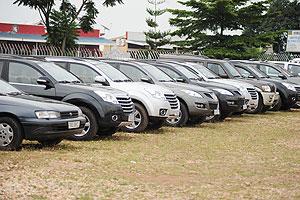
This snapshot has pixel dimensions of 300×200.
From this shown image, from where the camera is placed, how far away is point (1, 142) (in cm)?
972

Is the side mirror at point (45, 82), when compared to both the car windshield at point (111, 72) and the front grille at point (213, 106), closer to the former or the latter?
the car windshield at point (111, 72)

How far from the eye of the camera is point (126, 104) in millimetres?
12180

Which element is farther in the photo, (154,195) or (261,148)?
(261,148)

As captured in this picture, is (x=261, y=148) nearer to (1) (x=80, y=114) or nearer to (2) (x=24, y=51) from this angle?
(1) (x=80, y=114)

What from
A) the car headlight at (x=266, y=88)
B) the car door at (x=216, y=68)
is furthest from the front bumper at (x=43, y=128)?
the car headlight at (x=266, y=88)

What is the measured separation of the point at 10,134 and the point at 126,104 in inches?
123

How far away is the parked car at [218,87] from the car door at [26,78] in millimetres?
5429

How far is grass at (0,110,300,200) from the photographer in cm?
721

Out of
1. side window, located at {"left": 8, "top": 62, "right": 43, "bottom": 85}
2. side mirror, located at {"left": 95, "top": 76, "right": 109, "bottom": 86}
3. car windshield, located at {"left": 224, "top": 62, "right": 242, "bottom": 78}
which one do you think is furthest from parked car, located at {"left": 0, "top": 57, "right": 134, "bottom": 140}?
car windshield, located at {"left": 224, "top": 62, "right": 242, "bottom": 78}

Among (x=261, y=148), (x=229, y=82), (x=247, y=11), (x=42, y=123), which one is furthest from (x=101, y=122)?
(x=247, y=11)

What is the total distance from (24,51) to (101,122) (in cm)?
1204

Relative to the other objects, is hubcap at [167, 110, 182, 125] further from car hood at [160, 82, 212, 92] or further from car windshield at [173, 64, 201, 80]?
car windshield at [173, 64, 201, 80]

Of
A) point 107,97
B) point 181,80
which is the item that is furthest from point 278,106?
point 107,97

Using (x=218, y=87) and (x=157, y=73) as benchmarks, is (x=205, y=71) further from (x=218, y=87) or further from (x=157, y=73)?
(x=157, y=73)
